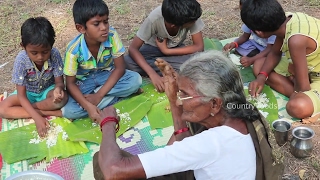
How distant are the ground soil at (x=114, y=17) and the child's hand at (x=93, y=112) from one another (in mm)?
1334

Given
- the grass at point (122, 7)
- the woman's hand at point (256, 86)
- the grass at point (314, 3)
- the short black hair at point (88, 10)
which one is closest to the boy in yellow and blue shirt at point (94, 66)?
the short black hair at point (88, 10)

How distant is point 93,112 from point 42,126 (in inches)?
17.8

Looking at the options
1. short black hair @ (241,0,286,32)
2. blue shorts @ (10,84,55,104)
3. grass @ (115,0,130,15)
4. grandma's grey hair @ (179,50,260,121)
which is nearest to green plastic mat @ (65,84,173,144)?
blue shorts @ (10,84,55,104)

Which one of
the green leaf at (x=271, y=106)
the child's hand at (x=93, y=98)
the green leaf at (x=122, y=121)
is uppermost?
the child's hand at (x=93, y=98)

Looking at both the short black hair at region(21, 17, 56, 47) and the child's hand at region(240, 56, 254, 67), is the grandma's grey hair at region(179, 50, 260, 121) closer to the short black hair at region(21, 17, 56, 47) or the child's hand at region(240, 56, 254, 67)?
the short black hair at region(21, 17, 56, 47)

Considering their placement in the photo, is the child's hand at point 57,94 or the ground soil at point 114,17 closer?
the child's hand at point 57,94

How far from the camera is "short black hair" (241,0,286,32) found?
3.37m

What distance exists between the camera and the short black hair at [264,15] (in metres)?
3.37

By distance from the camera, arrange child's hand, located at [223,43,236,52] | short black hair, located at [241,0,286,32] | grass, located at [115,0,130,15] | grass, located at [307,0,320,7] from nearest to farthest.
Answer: short black hair, located at [241,0,286,32] → child's hand, located at [223,43,236,52] → grass, located at [307,0,320,7] → grass, located at [115,0,130,15]

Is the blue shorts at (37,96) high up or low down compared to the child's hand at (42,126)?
up

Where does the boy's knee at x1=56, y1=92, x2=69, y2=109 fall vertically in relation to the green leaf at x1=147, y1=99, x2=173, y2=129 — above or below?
above

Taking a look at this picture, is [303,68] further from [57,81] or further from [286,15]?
[57,81]

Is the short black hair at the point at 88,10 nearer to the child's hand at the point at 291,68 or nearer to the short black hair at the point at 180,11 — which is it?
the short black hair at the point at 180,11

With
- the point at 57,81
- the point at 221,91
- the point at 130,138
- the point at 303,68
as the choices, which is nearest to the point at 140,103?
the point at 130,138
